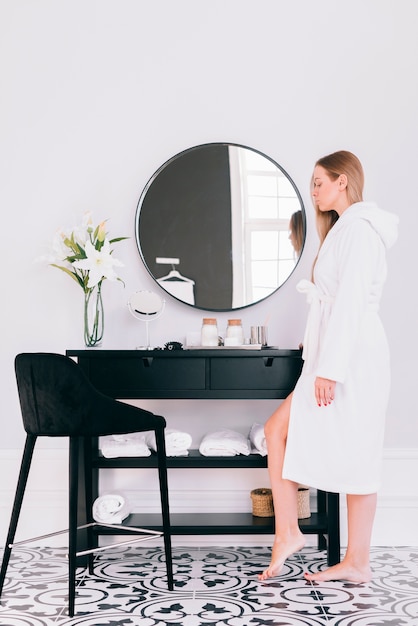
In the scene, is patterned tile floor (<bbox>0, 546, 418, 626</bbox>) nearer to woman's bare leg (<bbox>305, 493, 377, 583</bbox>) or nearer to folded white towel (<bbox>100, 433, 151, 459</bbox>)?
woman's bare leg (<bbox>305, 493, 377, 583</bbox>)

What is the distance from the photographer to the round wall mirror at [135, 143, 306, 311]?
3.35 metres

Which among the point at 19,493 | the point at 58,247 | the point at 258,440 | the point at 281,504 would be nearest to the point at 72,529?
the point at 19,493

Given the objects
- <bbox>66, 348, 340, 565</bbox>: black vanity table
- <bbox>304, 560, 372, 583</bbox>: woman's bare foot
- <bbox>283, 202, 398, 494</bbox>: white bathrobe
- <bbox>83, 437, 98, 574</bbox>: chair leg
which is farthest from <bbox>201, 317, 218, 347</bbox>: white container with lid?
<bbox>304, 560, 372, 583</bbox>: woman's bare foot

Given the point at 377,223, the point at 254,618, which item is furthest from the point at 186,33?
the point at 254,618

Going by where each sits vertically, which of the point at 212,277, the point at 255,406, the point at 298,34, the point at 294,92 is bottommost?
the point at 255,406

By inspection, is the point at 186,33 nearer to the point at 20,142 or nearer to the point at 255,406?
the point at 20,142

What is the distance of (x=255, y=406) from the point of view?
133 inches

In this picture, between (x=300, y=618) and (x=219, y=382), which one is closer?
(x=300, y=618)

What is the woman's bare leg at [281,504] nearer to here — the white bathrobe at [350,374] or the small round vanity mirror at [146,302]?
the white bathrobe at [350,374]

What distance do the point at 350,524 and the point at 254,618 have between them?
23.6 inches

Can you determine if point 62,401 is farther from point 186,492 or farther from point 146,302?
point 186,492

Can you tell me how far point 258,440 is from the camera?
3.01 m

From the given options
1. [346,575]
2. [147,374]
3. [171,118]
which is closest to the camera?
[346,575]

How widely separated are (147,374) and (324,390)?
742 millimetres
